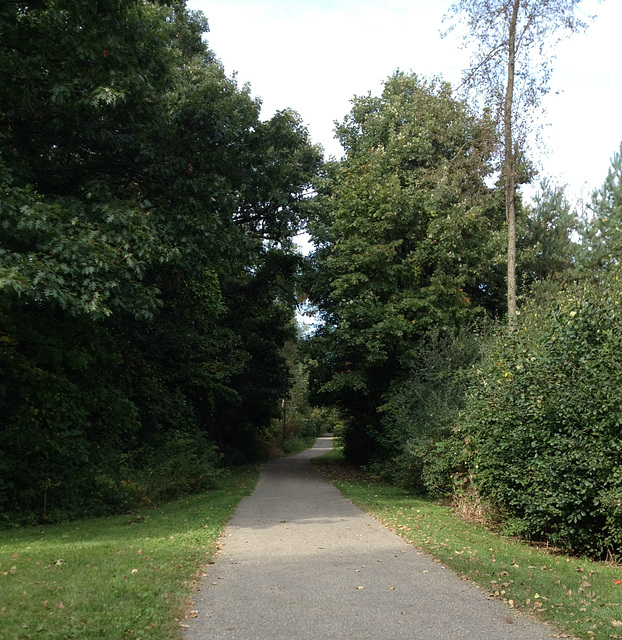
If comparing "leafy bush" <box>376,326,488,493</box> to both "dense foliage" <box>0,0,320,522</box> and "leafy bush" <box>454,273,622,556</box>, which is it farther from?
"dense foliage" <box>0,0,320,522</box>

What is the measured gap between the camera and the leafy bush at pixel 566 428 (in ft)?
26.2

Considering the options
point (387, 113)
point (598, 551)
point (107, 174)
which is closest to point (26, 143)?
point (107, 174)

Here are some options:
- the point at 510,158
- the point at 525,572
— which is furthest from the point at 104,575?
the point at 510,158

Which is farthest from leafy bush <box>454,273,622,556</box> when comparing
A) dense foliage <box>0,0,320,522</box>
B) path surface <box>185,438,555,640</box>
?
dense foliage <box>0,0,320,522</box>

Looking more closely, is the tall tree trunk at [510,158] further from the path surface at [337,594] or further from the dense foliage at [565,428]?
the path surface at [337,594]

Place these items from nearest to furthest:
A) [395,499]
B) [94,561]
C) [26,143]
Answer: [94,561]
[26,143]
[395,499]

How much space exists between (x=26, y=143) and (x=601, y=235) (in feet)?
61.1

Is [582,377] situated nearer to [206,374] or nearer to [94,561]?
[94,561]

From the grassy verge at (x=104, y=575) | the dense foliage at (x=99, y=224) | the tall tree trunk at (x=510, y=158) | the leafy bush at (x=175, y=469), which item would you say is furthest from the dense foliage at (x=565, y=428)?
the leafy bush at (x=175, y=469)

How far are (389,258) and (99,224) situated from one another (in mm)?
11531

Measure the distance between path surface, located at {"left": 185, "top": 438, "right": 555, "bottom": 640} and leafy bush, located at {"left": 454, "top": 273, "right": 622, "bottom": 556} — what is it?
7.18 ft

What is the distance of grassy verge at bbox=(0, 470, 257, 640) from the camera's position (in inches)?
190

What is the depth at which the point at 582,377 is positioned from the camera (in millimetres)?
8336

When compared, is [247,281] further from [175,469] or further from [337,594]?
[337,594]
